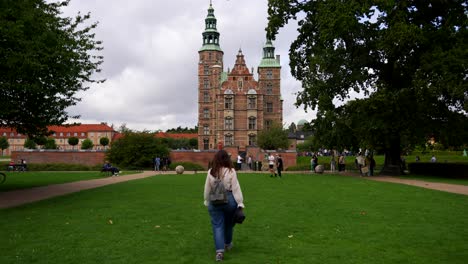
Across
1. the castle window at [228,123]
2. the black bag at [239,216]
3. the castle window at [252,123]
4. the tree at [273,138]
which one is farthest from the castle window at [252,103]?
the black bag at [239,216]

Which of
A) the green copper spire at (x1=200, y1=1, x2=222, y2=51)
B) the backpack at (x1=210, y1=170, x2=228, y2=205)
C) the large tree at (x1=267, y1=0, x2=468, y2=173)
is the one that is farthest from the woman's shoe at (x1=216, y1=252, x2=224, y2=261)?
the green copper spire at (x1=200, y1=1, x2=222, y2=51)

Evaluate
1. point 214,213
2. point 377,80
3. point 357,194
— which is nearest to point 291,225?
point 214,213

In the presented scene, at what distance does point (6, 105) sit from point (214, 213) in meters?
11.3

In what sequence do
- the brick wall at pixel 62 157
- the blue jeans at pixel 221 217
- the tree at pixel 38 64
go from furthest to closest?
the brick wall at pixel 62 157 < the tree at pixel 38 64 < the blue jeans at pixel 221 217

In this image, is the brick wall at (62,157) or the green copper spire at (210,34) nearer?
the brick wall at (62,157)

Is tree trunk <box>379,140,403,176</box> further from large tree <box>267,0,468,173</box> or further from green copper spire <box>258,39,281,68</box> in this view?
green copper spire <box>258,39,281,68</box>

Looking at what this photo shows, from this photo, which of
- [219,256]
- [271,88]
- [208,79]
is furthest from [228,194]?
[208,79]

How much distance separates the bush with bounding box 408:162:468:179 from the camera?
29725mm

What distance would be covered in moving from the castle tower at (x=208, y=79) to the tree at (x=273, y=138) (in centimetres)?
944

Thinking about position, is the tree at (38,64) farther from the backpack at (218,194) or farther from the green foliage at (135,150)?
the green foliage at (135,150)

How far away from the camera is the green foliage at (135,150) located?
45.2 metres

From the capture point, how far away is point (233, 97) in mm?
76438

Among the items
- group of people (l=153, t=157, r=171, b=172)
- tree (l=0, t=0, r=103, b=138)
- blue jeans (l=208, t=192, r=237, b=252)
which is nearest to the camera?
blue jeans (l=208, t=192, r=237, b=252)

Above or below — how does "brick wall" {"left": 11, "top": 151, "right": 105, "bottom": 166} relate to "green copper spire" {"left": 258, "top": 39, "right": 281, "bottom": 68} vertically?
below
